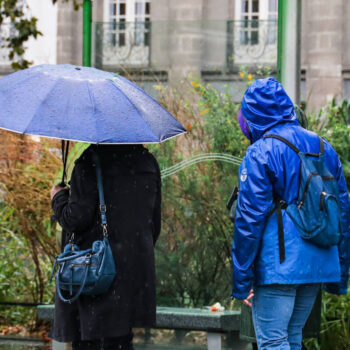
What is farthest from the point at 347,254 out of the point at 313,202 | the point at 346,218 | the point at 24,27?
the point at 24,27

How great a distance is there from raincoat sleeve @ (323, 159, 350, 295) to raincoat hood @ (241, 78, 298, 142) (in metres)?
0.45

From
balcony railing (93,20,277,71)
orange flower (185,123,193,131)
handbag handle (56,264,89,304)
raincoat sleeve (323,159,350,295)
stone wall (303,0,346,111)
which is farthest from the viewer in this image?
stone wall (303,0,346,111)

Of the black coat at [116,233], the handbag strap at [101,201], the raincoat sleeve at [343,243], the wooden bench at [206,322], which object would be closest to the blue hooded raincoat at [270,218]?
the raincoat sleeve at [343,243]

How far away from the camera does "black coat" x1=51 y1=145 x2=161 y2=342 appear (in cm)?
430

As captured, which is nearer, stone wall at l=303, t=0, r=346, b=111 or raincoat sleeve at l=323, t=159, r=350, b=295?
raincoat sleeve at l=323, t=159, r=350, b=295

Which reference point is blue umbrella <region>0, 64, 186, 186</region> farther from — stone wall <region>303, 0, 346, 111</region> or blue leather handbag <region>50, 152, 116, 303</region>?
stone wall <region>303, 0, 346, 111</region>

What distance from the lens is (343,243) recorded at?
451 cm

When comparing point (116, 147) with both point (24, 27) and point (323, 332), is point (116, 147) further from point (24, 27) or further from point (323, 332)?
point (24, 27)

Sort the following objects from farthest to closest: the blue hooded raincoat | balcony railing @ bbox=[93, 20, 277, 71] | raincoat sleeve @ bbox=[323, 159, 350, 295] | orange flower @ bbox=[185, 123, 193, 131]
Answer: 1. balcony railing @ bbox=[93, 20, 277, 71]
2. orange flower @ bbox=[185, 123, 193, 131]
3. raincoat sleeve @ bbox=[323, 159, 350, 295]
4. the blue hooded raincoat

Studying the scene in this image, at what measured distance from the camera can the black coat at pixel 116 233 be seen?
4.30m

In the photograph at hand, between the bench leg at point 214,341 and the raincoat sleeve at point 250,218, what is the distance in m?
1.64

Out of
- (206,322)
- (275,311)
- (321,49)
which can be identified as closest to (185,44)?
(206,322)

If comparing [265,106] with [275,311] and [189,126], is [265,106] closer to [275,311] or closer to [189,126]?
[275,311]

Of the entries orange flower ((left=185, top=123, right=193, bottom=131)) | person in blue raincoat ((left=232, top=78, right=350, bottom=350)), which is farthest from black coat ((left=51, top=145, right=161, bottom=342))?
orange flower ((left=185, top=123, right=193, bottom=131))
